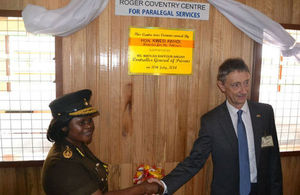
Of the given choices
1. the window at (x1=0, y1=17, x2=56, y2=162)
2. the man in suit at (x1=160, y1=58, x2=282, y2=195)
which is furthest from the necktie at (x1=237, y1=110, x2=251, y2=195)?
the window at (x1=0, y1=17, x2=56, y2=162)

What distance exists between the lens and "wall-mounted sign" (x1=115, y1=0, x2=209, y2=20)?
214 centimetres

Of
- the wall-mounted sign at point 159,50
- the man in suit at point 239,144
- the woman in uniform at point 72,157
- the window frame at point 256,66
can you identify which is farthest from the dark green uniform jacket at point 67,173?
the window frame at point 256,66

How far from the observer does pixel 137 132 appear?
2307mm

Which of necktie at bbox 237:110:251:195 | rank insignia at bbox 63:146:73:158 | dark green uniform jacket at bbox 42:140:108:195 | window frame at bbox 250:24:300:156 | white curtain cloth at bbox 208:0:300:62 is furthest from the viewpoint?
window frame at bbox 250:24:300:156

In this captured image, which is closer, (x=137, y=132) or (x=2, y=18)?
(x=2, y=18)

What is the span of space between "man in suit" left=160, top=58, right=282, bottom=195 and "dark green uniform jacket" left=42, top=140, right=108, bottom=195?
73cm

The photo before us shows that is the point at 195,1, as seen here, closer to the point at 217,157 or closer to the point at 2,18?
the point at 217,157

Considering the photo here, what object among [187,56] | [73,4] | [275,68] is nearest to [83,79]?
[73,4]

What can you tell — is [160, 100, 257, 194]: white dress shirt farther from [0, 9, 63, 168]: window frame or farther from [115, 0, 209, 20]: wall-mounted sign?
[0, 9, 63, 168]: window frame

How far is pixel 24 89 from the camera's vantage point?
2.16m

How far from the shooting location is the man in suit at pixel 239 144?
5.89 feet

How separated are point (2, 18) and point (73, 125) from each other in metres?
1.35

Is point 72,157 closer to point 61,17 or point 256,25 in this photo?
point 61,17

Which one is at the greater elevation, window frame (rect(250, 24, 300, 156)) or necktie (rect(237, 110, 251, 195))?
window frame (rect(250, 24, 300, 156))
